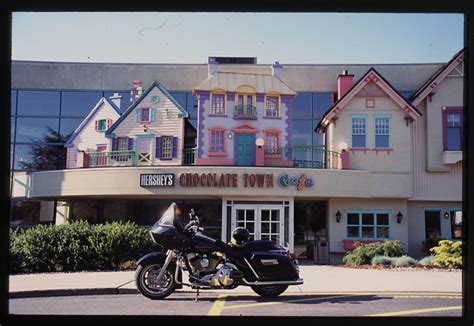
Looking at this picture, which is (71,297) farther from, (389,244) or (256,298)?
(389,244)

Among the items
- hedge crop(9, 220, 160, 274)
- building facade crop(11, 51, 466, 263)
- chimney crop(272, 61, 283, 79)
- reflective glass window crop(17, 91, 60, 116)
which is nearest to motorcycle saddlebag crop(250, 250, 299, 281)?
building facade crop(11, 51, 466, 263)

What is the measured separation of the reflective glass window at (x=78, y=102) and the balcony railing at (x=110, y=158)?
925 millimetres

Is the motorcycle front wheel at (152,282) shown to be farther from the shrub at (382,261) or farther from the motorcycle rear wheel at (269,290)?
the shrub at (382,261)

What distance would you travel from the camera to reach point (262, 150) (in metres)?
11.9

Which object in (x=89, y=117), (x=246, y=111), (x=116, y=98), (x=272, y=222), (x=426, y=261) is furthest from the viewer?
(x=272, y=222)

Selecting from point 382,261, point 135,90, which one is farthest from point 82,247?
point 382,261

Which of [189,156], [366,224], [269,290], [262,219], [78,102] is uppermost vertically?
[78,102]

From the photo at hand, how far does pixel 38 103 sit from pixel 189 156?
361cm

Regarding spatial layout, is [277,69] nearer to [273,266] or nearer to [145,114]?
[145,114]

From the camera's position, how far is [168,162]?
1127 centimetres

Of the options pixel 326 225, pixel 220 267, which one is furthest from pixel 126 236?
pixel 326 225

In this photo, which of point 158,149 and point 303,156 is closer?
point 158,149

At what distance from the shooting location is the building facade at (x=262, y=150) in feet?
33.8

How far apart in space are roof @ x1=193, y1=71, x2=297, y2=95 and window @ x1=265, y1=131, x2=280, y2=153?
1.04 metres
